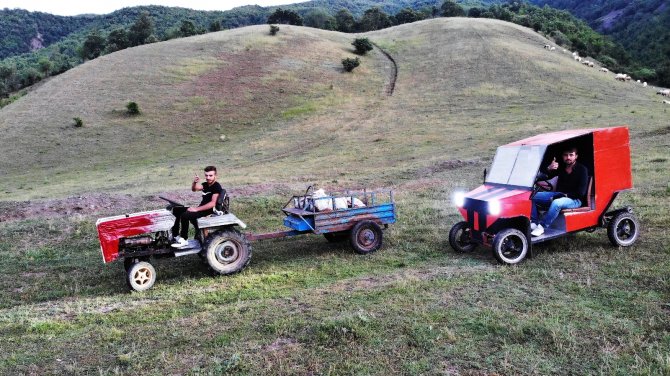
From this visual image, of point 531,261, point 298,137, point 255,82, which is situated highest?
point 255,82

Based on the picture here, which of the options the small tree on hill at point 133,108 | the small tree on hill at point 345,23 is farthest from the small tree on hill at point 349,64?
the small tree on hill at point 345,23

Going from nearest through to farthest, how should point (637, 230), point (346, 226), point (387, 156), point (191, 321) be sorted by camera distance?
point (191, 321) < point (637, 230) < point (346, 226) < point (387, 156)

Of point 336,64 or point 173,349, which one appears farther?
point 336,64

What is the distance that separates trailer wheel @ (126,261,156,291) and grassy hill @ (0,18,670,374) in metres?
0.30

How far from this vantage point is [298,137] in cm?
3566

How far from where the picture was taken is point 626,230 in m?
9.09

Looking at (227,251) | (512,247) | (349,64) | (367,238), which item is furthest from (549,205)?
(349,64)

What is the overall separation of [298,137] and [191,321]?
29.9 metres

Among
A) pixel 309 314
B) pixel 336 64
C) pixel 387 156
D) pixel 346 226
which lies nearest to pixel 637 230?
pixel 346 226

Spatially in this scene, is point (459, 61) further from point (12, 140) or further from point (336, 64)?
point (12, 140)

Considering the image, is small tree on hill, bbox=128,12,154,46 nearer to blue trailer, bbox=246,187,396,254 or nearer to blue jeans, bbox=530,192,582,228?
blue trailer, bbox=246,187,396,254

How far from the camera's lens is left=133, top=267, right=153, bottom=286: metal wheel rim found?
8102 mm

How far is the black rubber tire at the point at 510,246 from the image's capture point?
832 cm

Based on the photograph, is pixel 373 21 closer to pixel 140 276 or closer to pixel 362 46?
pixel 362 46
